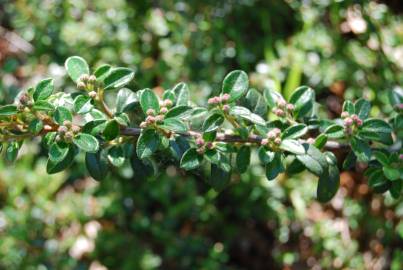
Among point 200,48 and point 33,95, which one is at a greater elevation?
point 33,95

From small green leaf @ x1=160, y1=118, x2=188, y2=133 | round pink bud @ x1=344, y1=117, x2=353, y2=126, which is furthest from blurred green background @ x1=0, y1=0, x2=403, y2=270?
small green leaf @ x1=160, y1=118, x2=188, y2=133

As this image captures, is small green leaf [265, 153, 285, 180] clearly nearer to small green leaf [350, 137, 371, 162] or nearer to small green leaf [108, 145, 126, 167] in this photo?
small green leaf [350, 137, 371, 162]

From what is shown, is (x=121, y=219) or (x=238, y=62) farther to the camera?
(x=238, y=62)

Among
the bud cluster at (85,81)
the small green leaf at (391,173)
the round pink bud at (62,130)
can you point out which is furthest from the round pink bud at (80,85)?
the small green leaf at (391,173)

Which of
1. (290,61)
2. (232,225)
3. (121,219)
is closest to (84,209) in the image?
(121,219)

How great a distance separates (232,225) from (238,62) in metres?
0.74

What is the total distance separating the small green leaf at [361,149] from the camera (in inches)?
53.7

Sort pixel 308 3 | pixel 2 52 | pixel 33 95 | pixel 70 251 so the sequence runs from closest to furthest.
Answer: pixel 33 95
pixel 70 251
pixel 308 3
pixel 2 52

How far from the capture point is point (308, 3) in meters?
2.59

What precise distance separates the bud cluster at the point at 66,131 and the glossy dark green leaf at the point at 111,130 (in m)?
0.07

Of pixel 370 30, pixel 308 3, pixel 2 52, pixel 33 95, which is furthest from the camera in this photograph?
pixel 2 52

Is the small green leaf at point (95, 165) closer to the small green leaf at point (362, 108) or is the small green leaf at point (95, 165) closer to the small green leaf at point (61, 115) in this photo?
the small green leaf at point (61, 115)

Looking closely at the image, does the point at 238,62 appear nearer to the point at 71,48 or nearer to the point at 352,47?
the point at 352,47

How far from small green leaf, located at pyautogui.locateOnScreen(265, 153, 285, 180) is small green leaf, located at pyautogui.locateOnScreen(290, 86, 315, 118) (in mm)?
211
